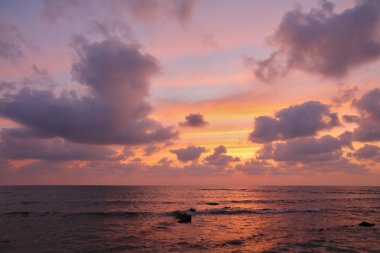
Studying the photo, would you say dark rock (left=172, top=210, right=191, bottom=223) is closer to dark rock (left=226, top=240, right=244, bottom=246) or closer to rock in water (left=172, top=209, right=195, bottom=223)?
rock in water (left=172, top=209, right=195, bottom=223)

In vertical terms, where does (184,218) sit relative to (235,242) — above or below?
above

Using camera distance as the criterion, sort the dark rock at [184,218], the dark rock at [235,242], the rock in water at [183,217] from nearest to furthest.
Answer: the dark rock at [235,242] → the dark rock at [184,218] → the rock in water at [183,217]

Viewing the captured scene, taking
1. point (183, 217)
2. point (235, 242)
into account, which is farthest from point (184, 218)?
point (235, 242)

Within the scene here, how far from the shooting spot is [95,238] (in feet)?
106

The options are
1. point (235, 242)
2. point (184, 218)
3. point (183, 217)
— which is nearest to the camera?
point (235, 242)

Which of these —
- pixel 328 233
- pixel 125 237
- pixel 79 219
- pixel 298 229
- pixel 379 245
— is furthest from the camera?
pixel 79 219

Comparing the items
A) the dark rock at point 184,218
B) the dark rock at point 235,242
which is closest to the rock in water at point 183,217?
the dark rock at point 184,218

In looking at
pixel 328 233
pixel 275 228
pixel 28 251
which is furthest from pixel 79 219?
pixel 328 233

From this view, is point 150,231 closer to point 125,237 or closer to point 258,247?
point 125,237

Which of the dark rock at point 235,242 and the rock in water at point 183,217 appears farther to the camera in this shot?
the rock in water at point 183,217

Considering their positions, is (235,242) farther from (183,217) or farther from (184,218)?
(183,217)

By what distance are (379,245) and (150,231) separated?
23.4 metres

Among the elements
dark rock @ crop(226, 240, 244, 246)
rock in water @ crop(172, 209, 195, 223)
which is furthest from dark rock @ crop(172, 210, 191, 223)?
dark rock @ crop(226, 240, 244, 246)

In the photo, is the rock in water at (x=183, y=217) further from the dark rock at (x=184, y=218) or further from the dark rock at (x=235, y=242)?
the dark rock at (x=235, y=242)
